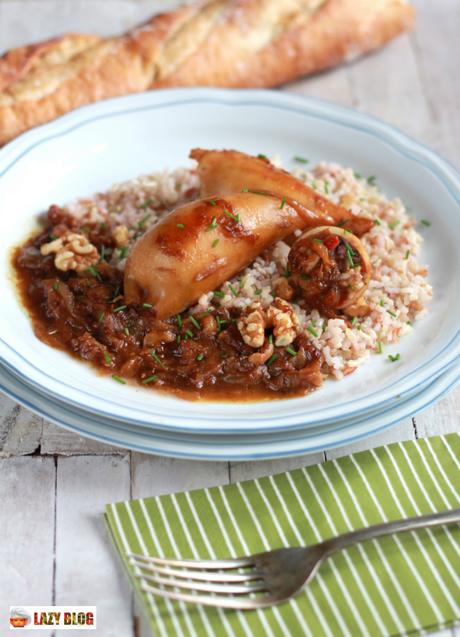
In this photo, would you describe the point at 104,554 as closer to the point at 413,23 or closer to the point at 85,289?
the point at 85,289

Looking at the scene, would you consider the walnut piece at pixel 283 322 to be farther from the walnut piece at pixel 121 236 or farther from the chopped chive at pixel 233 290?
the walnut piece at pixel 121 236

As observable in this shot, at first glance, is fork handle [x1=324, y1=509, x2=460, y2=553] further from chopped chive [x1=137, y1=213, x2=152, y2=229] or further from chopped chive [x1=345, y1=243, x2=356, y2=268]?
chopped chive [x1=137, y1=213, x2=152, y2=229]

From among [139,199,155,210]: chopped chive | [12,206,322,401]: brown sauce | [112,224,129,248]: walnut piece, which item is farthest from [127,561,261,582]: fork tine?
[139,199,155,210]: chopped chive

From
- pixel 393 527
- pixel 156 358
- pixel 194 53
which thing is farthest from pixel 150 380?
pixel 194 53

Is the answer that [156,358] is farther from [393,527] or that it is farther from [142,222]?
[393,527]

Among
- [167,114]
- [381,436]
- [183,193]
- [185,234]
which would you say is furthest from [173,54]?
[381,436]

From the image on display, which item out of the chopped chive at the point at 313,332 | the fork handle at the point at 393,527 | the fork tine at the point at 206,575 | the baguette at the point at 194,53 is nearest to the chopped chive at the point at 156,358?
the chopped chive at the point at 313,332
